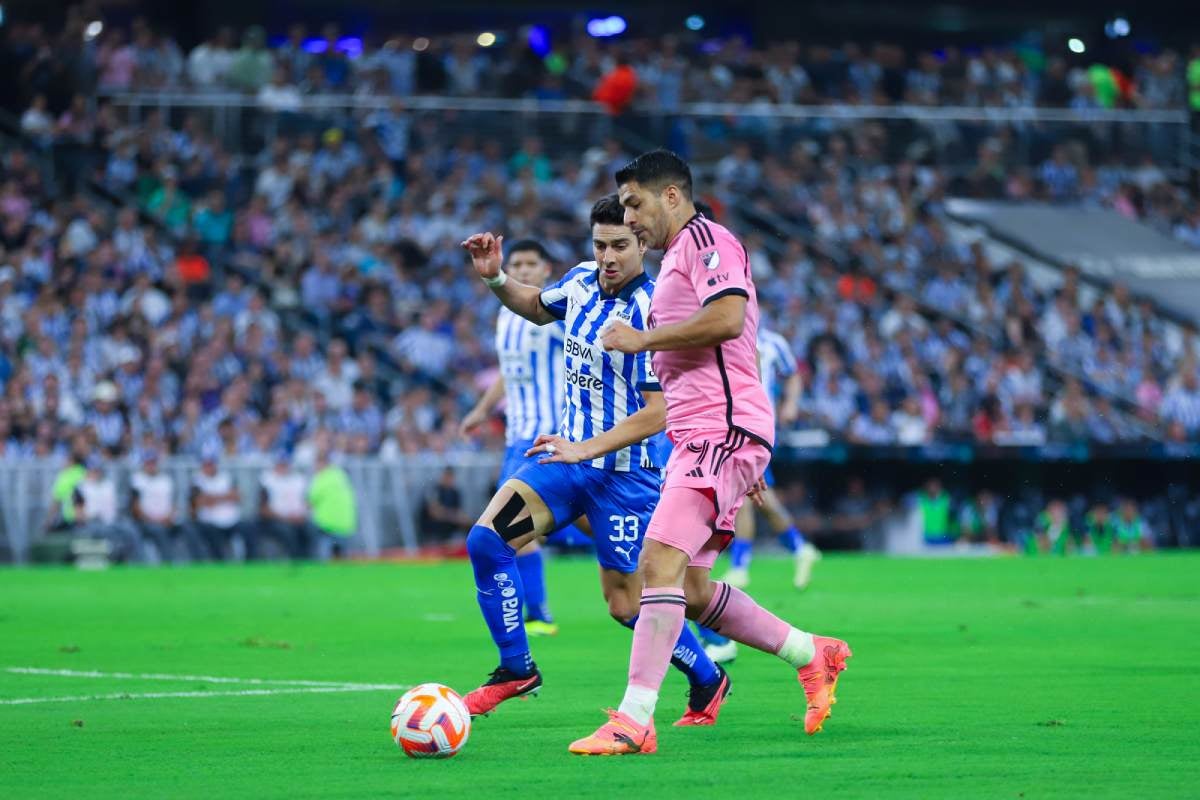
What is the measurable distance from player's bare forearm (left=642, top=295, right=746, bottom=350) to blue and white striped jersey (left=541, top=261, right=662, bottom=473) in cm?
109

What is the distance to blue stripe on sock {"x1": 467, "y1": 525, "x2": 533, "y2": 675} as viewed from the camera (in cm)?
885

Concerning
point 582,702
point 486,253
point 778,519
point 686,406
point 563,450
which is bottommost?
point 582,702

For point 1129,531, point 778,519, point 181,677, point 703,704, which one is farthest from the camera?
point 1129,531

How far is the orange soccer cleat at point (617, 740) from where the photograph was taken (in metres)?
7.52

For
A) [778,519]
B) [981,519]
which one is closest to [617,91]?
[981,519]

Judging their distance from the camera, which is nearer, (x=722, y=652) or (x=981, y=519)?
(x=722, y=652)

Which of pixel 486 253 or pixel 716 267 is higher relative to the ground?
pixel 486 253

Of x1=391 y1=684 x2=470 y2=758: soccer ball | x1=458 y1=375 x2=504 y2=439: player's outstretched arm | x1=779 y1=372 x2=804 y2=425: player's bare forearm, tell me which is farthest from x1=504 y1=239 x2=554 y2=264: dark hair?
x1=391 y1=684 x2=470 y2=758: soccer ball

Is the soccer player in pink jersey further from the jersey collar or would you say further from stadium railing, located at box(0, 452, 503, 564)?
stadium railing, located at box(0, 452, 503, 564)

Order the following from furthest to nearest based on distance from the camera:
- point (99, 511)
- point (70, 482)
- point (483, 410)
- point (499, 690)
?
point (99, 511), point (70, 482), point (483, 410), point (499, 690)

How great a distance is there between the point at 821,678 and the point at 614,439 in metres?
1.33

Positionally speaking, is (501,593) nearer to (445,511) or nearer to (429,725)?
(429,725)

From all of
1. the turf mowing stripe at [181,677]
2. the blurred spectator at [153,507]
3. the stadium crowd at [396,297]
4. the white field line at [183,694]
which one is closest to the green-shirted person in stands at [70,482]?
the stadium crowd at [396,297]

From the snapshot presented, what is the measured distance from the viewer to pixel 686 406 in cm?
798
